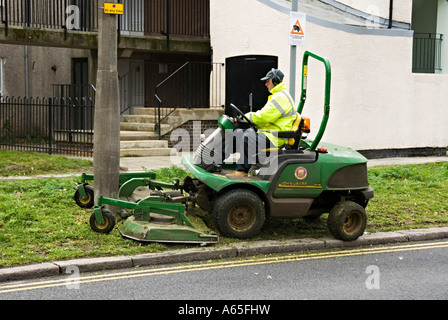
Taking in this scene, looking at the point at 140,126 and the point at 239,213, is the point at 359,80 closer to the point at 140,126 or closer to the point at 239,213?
the point at 140,126

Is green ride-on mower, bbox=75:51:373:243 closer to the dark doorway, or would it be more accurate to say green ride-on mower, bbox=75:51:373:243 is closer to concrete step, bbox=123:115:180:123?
concrete step, bbox=123:115:180:123

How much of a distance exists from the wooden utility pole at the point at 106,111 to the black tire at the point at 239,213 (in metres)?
1.50

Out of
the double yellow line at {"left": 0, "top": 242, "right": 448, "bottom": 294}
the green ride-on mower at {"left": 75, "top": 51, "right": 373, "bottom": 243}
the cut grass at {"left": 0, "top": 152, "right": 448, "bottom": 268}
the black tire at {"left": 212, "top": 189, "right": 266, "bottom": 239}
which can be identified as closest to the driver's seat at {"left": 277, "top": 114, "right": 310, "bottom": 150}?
the green ride-on mower at {"left": 75, "top": 51, "right": 373, "bottom": 243}

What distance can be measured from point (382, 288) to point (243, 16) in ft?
42.9

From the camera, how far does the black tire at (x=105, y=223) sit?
7.95 m

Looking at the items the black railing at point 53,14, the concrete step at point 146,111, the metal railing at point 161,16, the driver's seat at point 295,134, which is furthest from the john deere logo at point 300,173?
the metal railing at point 161,16

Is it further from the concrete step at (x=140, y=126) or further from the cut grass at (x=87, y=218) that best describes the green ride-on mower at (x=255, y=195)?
the concrete step at (x=140, y=126)

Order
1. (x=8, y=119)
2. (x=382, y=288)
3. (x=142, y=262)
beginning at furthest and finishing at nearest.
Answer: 1. (x=8, y=119)
2. (x=142, y=262)
3. (x=382, y=288)

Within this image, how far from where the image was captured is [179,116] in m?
18.4

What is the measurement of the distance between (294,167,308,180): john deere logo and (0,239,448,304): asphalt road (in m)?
0.98

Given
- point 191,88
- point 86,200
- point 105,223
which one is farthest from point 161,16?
point 105,223

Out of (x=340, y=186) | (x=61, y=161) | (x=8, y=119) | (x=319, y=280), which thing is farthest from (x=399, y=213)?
(x=8, y=119)

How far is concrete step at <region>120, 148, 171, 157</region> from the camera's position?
1652 centimetres
